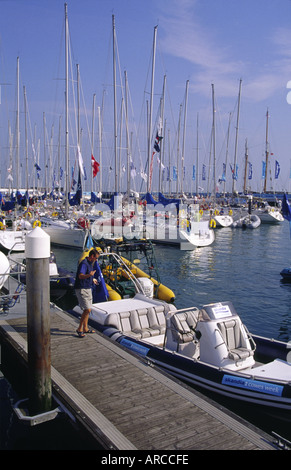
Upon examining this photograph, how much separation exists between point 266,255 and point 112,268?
17673mm

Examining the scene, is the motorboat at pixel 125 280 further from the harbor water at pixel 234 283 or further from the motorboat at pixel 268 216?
the motorboat at pixel 268 216

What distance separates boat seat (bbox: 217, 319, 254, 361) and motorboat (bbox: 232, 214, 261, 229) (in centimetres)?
3984

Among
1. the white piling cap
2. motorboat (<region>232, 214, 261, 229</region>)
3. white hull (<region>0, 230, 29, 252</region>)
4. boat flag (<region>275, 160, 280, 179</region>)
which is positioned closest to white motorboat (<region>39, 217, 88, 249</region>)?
white hull (<region>0, 230, 29, 252</region>)

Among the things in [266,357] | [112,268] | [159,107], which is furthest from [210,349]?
[159,107]

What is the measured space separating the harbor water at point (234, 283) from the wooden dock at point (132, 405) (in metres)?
0.71

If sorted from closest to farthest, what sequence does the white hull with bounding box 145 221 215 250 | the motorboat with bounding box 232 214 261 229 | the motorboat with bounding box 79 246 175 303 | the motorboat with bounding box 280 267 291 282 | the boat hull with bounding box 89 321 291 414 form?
1. the boat hull with bounding box 89 321 291 414
2. the motorboat with bounding box 79 246 175 303
3. the motorboat with bounding box 280 267 291 282
4. the white hull with bounding box 145 221 215 250
5. the motorboat with bounding box 232 214 261 229

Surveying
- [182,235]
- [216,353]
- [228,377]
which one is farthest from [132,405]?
[182,235]

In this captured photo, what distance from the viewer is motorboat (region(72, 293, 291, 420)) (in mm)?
7883

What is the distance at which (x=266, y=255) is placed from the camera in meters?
29.8

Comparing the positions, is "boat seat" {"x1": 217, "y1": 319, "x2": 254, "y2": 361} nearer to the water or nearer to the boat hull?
the boat hull

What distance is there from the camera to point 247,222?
158ft

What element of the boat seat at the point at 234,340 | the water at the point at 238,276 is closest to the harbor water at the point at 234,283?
the water at the point at 238,276

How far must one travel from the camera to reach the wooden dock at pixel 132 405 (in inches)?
213

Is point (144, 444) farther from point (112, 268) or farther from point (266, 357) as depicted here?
point (112, 268)
